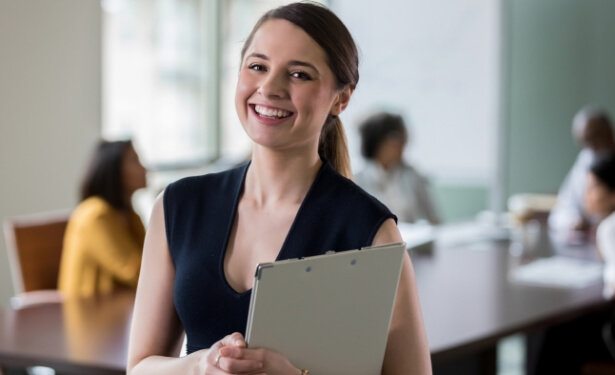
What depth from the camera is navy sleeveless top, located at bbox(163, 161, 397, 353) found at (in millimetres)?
1335

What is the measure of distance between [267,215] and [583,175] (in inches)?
202

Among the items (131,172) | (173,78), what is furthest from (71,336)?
(173,78)

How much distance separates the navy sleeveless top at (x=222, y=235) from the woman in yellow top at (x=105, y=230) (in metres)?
1.96

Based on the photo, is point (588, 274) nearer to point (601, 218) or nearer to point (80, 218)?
point (601, 218)

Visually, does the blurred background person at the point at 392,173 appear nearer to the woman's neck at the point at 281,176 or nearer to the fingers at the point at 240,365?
the woman's neck at the point at 281,176

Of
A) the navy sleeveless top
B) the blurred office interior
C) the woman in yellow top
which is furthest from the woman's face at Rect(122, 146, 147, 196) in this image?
the navy sleeveless top

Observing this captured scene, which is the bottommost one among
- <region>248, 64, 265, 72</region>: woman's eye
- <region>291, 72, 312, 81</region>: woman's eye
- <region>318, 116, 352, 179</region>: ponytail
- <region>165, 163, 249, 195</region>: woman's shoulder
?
<region>165, 163, 249, 195</region>: woman's shoulder

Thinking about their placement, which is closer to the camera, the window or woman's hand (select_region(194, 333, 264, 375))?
woman's hand (select_region(194, 333, 264, 375))

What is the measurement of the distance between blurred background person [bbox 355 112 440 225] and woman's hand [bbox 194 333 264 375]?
3.51 meters

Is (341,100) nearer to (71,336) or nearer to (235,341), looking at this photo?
(235,341)

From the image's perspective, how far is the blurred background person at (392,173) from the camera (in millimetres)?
4844

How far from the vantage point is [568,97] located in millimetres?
7738

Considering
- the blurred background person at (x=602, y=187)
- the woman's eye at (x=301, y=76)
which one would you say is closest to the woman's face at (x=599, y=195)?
the blurred background person at (x=602, y=187)

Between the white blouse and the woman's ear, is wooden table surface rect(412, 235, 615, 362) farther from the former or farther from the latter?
the woman's ear
